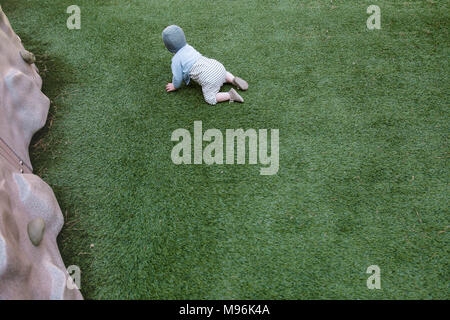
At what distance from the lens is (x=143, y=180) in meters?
2.30

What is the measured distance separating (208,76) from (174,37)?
1.27 feet

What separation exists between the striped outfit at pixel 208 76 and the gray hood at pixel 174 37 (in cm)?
19

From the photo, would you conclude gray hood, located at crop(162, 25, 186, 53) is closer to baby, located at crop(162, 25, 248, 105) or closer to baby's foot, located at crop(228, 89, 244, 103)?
baby, located at crop(162, 25, 248, 105)

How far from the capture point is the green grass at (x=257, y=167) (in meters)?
1.91

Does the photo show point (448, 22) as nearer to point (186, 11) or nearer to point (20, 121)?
point (186, 11)

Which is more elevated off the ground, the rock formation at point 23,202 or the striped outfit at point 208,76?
the striped outfit at point 208,76

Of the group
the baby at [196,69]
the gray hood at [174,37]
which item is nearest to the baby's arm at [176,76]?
the baby at [196,69]

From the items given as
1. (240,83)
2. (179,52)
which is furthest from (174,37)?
(240,83)

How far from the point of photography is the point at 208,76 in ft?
8.63

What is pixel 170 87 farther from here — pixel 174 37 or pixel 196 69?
pixel 174 37

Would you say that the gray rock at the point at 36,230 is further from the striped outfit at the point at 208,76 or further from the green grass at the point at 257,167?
the striped outfit at the point at 208,76

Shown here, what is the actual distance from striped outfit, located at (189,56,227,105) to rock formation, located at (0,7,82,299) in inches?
48.9

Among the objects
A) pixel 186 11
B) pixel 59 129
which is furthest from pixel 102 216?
pixel 186 11

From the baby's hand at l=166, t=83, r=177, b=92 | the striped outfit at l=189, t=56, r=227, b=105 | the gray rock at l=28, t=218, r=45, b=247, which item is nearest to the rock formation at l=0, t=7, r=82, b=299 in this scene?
the gray rock at l=28, t=218, r=45, b=247
